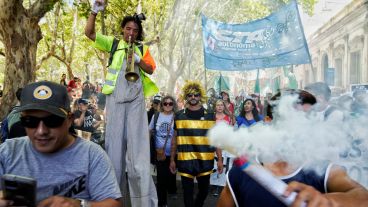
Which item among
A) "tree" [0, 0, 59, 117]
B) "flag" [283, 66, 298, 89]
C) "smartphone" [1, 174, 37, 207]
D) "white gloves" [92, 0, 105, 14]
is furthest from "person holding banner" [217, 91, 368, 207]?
"flag" [283, 66, 298, 89]

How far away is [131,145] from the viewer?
4.64m

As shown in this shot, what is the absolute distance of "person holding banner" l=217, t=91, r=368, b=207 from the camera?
73.0 inches

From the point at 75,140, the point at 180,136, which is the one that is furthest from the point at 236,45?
the point at 75,140

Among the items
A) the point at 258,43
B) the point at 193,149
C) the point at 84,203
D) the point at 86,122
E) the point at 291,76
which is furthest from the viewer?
the point at 291,76

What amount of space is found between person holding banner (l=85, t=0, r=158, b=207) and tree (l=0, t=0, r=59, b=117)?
688 cm

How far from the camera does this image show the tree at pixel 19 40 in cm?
1063

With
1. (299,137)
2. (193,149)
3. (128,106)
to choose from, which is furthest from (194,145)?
(299,137)

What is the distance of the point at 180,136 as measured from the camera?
19.7 ft

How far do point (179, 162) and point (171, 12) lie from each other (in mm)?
21262

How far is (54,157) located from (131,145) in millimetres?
2245

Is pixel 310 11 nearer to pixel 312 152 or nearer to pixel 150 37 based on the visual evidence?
pixel 150 37

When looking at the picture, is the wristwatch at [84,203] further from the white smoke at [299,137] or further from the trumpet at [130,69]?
the trumpet at [130,69]

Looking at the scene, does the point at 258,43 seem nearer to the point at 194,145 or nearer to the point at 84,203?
the point at 194,145

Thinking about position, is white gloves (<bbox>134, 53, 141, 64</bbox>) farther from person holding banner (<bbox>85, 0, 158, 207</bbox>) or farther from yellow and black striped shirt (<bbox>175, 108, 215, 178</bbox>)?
yellow and black striped shirt (<bbox>175, 108, 215, 178</bbox>)
